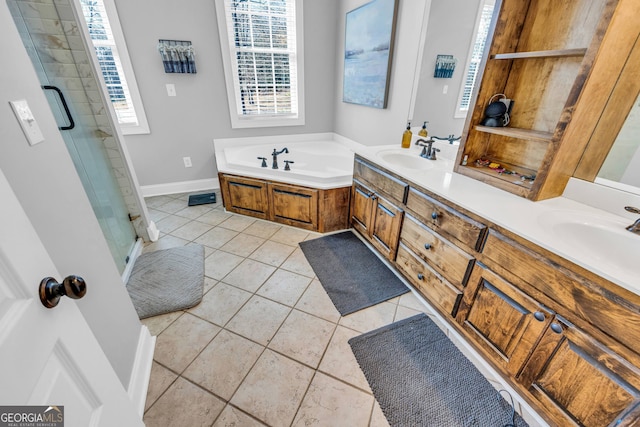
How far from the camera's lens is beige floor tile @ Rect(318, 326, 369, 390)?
1.36m

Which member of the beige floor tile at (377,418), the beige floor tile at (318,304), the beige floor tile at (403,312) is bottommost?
the beige floor tile at (377,418)

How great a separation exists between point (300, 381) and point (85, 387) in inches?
36.5

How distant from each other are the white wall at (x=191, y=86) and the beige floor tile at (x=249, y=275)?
72.2 inches

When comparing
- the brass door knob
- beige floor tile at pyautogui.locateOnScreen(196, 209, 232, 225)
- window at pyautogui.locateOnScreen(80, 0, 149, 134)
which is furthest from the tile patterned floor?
window at pyautogui.locateOnScreen(80, 0, 149, 134)

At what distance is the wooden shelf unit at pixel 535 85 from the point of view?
119 cm

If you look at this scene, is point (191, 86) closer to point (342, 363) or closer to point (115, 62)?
point (115, 62)

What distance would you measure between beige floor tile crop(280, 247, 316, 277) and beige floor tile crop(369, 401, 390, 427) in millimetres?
972

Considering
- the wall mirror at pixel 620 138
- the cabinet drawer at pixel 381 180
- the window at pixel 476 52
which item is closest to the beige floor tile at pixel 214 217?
the cabinet drawer at pixel 381 180

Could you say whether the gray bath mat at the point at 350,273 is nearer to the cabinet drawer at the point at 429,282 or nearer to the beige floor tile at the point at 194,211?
the cabinet drawer at the point at 429,282

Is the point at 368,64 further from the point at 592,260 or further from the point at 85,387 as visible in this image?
the point at 85,387

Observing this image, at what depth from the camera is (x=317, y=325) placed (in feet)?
5.39

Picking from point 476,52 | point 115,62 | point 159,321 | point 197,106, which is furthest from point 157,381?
point 115,62

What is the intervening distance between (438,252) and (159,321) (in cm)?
175

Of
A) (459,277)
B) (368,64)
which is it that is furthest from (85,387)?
(368,64)
